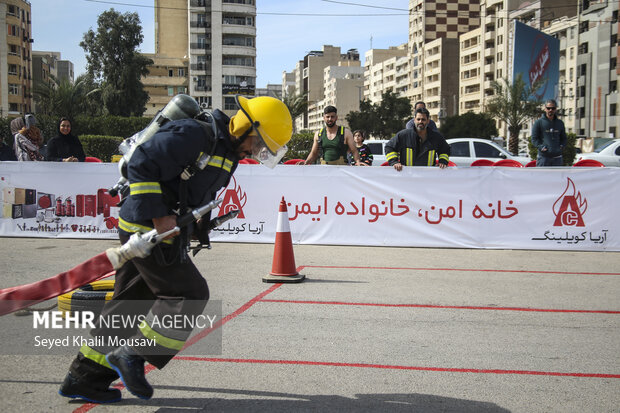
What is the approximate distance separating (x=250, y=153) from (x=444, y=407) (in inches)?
72.0

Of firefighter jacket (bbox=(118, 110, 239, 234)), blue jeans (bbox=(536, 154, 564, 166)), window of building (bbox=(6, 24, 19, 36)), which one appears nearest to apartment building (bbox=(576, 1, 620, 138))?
blue jeans (bbox=(536, 154, 564, 166))

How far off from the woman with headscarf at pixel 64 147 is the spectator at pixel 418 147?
5738 mm

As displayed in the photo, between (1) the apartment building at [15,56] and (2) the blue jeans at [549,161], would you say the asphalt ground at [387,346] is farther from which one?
(1) the apartment building at [15,56]

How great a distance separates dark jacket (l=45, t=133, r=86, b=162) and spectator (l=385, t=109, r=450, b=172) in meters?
5.78

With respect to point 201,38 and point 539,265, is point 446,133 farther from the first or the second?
point 539,265

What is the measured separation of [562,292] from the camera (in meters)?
6.82

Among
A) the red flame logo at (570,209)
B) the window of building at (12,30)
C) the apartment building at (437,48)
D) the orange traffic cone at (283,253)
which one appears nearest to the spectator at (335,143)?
the red flame logo at (570,209)

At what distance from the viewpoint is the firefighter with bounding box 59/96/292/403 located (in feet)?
10.7

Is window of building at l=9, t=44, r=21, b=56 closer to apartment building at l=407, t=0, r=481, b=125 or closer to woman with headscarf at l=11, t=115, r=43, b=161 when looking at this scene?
apartment building at l=407, t=0, r=481, b=125

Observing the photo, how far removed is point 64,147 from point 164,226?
9.25 meters

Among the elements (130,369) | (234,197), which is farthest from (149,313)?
(234,197)

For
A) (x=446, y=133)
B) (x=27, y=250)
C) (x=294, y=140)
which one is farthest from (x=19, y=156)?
(x=446, y=133)

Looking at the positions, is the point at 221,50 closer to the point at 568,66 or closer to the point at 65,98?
the point at 65,98

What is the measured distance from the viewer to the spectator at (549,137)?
12211 mm
